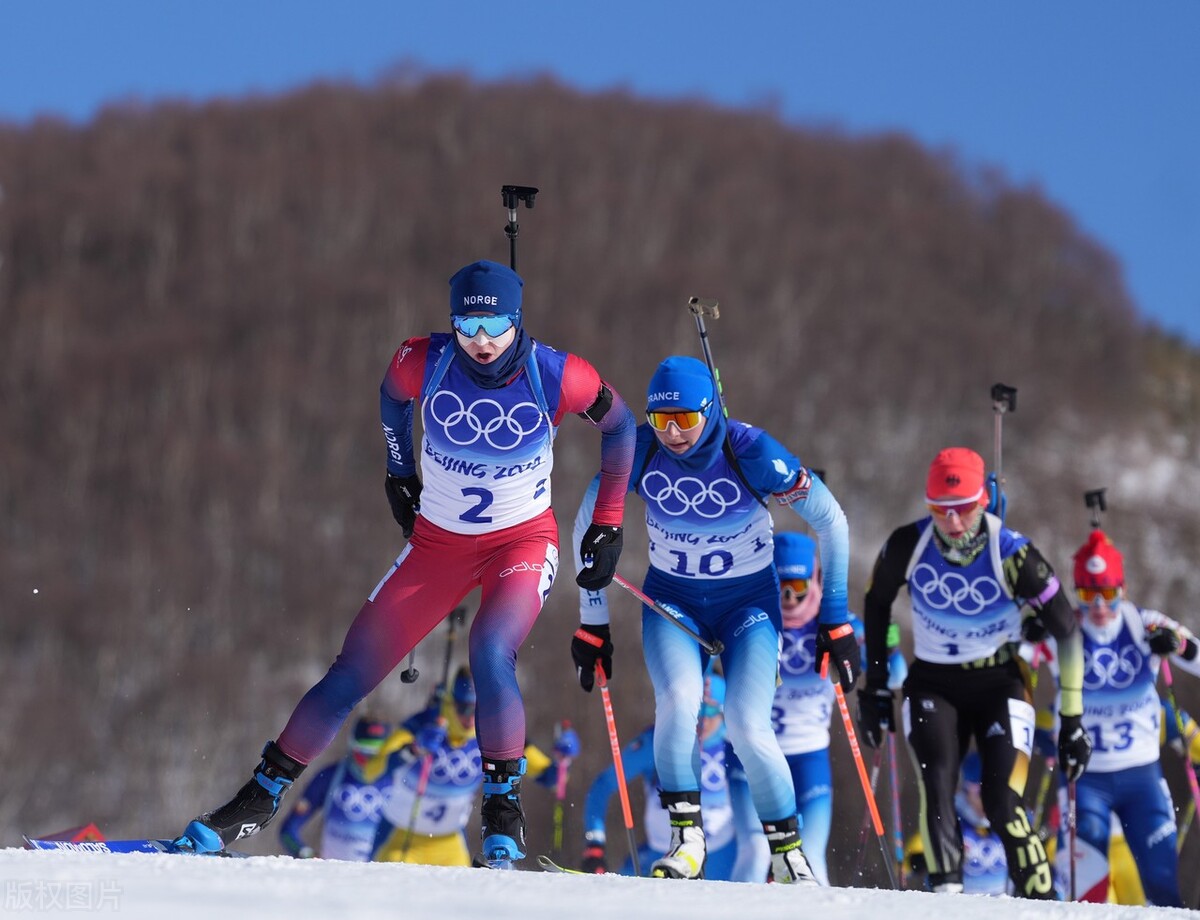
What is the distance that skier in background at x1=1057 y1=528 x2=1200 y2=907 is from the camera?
32.0 ft

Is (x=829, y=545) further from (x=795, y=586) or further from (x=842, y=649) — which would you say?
(x=795, y=586)

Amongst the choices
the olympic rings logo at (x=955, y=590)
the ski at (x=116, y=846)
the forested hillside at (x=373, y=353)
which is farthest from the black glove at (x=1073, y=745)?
the forested hillside at (x=373, y=353)

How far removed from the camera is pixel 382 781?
11.7 metres

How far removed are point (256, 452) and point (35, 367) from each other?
10800mm

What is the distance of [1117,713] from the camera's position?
32.9 ft

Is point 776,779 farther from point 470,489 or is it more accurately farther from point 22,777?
point 22,777

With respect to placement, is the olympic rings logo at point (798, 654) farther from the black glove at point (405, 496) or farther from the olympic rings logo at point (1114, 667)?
the black glove at point (405, 496)

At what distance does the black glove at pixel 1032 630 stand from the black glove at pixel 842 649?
4.49 feet

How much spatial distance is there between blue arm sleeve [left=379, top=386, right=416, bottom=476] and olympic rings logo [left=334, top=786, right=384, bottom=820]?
5691mm

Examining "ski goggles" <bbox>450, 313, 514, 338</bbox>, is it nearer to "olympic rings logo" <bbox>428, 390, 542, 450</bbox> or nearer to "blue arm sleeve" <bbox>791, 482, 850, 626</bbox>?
"olympic rings logo" <bbox>428, 390, 542, 450</bbox>

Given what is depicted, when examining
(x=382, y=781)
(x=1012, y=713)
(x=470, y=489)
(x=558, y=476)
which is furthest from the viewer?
(x=558, y=476)

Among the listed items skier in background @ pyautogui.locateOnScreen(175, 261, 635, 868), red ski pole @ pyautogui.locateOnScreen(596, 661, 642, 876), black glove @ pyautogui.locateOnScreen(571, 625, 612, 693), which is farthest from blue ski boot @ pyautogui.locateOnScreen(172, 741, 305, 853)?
red ski pole @ pyautogui.locateOnScreen(596, 661, 642, 876)

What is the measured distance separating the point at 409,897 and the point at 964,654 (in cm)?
419

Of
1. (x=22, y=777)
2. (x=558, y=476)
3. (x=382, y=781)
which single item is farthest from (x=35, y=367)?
(x=382, y=781)
